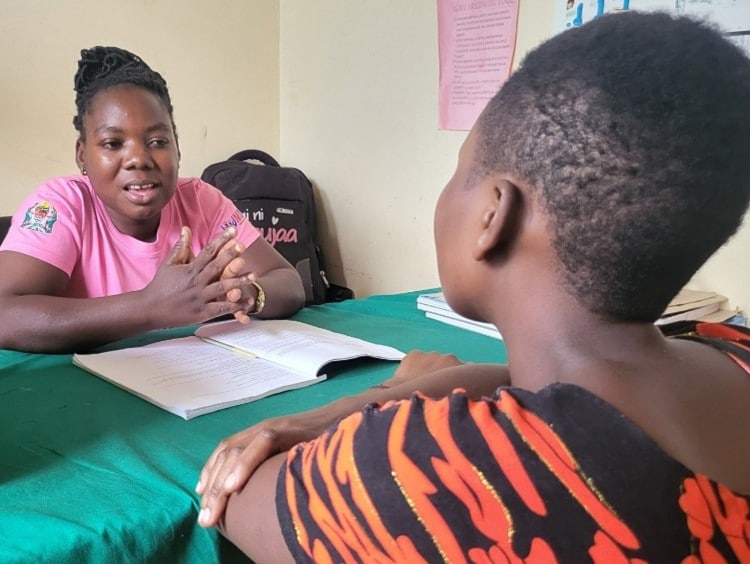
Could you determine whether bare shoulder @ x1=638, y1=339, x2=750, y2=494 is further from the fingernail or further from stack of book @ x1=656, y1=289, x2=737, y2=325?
stack of book @ x1=656, y1=289, x2=737, y2=325

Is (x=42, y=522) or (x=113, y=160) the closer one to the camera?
(x=42, y=522)

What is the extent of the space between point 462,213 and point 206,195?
114 cm

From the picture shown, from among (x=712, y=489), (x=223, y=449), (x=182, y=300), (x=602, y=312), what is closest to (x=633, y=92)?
(x=602, y=312)

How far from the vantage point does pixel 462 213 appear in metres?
0.56

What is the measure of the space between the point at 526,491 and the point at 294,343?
76 cm

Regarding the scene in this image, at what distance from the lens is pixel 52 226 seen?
1289 millimetres

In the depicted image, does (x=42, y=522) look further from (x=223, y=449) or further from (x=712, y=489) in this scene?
(x=712, y=489)

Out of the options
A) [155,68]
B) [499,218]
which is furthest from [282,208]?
[499,218]

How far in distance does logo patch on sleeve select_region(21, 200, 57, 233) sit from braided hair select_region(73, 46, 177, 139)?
170mm

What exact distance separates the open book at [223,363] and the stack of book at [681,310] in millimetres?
279

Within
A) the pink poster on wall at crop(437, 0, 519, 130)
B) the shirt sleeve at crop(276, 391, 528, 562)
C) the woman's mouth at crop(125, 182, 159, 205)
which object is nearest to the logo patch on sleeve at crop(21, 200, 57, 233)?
the woman's mouth at crop(125, 182, 159, 205)

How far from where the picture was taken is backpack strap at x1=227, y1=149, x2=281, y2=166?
269 centimetres

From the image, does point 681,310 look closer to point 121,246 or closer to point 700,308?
point 700,308

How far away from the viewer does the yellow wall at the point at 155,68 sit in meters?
2.19
